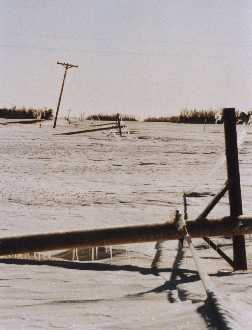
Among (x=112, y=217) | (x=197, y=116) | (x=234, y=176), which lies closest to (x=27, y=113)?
(x=197, y=116)

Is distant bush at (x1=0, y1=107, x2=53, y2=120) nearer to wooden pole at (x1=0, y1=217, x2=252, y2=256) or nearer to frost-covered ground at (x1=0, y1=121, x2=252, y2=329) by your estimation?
frost-covered ground at (x1=0, y1=121, x2=252, y2=329)

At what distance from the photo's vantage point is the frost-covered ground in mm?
2945

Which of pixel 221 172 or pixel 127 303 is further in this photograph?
pixel 221 172

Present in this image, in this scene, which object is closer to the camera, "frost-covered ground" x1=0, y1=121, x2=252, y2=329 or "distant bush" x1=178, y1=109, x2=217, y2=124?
"frost-covered ground" x1=0, y1=121, x2=252, y2=329

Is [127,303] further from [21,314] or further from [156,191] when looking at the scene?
[156,191]

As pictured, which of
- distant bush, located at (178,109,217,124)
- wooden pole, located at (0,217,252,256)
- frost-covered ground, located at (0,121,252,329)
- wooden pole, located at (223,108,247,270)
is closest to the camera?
frost-covered ground, located at (0,121,252,329)

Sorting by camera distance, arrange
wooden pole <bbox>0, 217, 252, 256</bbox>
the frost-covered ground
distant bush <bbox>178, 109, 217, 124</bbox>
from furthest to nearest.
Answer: distant bush <bbox>178, 109, 217, 124</bbox> < wooden pole <bbox>0, 217, 252, 256</bbox> < the frost-covered ground


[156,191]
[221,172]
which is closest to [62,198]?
[156,191]

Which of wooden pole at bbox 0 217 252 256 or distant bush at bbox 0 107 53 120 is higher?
distant bush at bbox 0 107 53 120

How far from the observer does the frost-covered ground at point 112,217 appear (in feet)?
9.66

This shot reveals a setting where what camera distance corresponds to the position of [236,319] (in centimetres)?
215

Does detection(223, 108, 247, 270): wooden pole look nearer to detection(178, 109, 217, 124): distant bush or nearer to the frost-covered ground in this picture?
the frost-covered ground

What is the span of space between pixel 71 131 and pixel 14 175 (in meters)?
11.2

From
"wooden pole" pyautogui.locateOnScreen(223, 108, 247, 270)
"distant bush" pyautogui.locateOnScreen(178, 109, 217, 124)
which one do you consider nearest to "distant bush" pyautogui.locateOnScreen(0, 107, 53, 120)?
"distant bush" pyautogui.locateOnScreen(178, 109, 217, 124)
